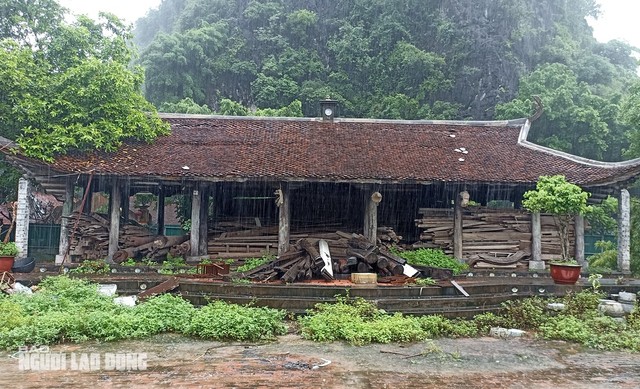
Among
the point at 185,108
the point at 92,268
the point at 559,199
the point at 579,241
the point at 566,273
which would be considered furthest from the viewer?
the point at 185,108

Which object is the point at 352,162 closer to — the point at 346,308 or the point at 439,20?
the point at 346,308

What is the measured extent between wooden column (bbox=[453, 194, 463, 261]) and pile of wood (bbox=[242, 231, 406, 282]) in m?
3.13

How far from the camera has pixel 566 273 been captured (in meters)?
11.0

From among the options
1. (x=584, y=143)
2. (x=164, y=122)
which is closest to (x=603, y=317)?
(x=164, y=122)

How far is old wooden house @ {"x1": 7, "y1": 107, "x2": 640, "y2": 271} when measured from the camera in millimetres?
13930

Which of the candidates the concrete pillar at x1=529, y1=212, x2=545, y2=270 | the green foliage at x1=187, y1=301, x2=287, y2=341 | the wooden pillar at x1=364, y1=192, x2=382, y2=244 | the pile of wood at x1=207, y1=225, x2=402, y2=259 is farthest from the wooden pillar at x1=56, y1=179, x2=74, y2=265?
the concrete pillar at x1=529, y1=212, x2=545, y2=270

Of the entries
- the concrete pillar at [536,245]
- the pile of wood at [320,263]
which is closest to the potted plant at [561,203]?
the concrete pillar at [536,245]

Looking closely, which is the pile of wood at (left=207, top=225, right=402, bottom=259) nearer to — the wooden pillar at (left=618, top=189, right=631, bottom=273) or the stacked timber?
the stacked timber

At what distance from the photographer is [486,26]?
36781 mm

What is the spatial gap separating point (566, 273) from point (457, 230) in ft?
14.6

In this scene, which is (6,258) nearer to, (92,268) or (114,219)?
(92,268)

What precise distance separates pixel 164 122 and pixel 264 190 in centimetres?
419

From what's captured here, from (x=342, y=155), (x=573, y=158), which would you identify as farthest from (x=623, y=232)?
(x=342, y=155)

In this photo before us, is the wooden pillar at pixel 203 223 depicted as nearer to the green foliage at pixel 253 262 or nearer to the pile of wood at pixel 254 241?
the pile of wood at pixel 254 241
